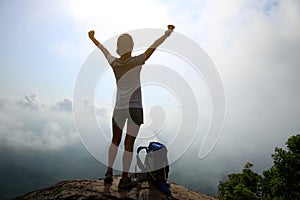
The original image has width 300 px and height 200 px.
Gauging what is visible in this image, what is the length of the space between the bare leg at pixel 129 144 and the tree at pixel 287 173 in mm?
20050

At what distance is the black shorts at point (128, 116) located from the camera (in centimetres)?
457

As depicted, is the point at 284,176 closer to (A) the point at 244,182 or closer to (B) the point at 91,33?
(A) the point at 244,182

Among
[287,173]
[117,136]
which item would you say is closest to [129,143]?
[117,136]

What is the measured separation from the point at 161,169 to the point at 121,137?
1.19m

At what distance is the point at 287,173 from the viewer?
66.8 feet

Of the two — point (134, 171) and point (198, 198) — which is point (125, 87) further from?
point (198, 198)

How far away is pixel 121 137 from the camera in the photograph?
15.6 ft

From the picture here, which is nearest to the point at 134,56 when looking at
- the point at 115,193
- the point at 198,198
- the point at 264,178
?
the point at 115,193

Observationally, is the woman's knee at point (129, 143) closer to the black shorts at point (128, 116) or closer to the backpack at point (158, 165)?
the black shorts at point (128, 116)

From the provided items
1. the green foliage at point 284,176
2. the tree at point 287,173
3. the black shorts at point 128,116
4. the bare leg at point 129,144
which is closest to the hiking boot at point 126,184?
the bare leg at point 129,144

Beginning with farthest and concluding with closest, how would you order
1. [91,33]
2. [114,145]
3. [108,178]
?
[91,33] → [108,178] → [114,145]

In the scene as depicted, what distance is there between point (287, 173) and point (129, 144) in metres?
21.1

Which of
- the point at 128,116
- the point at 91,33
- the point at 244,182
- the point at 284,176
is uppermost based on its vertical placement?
the point at 91,33

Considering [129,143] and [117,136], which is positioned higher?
[117,136]
